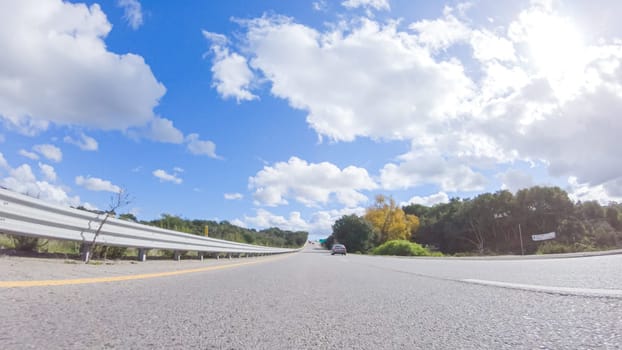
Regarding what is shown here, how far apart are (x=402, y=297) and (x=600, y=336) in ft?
6.81

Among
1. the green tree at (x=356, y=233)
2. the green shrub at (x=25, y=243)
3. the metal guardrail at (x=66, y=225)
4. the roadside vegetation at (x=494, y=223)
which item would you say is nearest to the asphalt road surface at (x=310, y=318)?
the metal guardrail at (x=66, y=225)

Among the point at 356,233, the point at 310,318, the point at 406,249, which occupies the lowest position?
the point at 406,249

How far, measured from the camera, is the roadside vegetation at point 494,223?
60897 millimetres

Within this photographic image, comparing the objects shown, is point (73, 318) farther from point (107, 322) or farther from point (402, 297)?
point (402, 297)

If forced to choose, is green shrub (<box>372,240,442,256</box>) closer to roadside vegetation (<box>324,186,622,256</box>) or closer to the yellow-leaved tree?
roadside vegetation (<box>324,186,622,256</box>)

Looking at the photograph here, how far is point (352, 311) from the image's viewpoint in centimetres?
296

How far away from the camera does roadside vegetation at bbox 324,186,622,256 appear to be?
200ft

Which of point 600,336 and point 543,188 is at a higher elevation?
point 543,188

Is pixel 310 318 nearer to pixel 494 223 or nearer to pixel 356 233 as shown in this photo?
pixel 494 223

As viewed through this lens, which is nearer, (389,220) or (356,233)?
(389,220)


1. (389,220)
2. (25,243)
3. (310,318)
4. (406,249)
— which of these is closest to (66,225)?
(25,243)

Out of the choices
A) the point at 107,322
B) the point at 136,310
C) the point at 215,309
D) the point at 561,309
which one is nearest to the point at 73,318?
the point at 107,322

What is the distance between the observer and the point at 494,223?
74.2 meters

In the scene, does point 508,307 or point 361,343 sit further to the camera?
point 508,307
